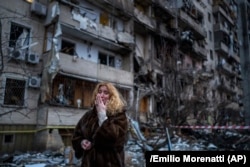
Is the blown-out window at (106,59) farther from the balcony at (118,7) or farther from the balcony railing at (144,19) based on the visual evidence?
the balcony railing at (144,19)

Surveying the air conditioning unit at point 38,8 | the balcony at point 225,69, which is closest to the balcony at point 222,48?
the balcony at point 225,69

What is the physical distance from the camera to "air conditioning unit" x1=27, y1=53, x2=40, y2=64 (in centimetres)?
1267

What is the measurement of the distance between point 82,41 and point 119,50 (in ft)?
11.6

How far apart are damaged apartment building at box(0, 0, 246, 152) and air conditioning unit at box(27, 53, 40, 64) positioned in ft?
0.18

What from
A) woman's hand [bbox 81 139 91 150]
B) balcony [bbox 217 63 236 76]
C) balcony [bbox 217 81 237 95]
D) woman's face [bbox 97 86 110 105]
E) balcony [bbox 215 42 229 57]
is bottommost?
woman's hand [bbox 81 139 91 150]

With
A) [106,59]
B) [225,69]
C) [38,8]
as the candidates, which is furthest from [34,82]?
[225,69]

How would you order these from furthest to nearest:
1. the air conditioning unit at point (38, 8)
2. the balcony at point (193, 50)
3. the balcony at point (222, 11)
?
the balcony at point (222, 11) → the balcony at point (193, 50) → the air conditioning unit at point (38, 8)

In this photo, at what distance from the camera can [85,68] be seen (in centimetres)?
1490

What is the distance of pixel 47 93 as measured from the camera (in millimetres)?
12727

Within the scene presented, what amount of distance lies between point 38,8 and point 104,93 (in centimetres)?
1240

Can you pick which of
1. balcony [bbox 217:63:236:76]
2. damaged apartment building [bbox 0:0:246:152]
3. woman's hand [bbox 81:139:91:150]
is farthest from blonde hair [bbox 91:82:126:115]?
balcony [bbox 217:63:236:76]

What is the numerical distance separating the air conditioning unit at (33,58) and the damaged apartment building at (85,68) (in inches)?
2.1

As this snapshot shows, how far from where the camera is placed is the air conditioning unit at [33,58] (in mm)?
12670

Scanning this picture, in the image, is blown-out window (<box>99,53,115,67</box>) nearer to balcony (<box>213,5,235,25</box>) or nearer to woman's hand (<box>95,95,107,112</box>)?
woman's hand (<box>95,95,107,112</box>)
